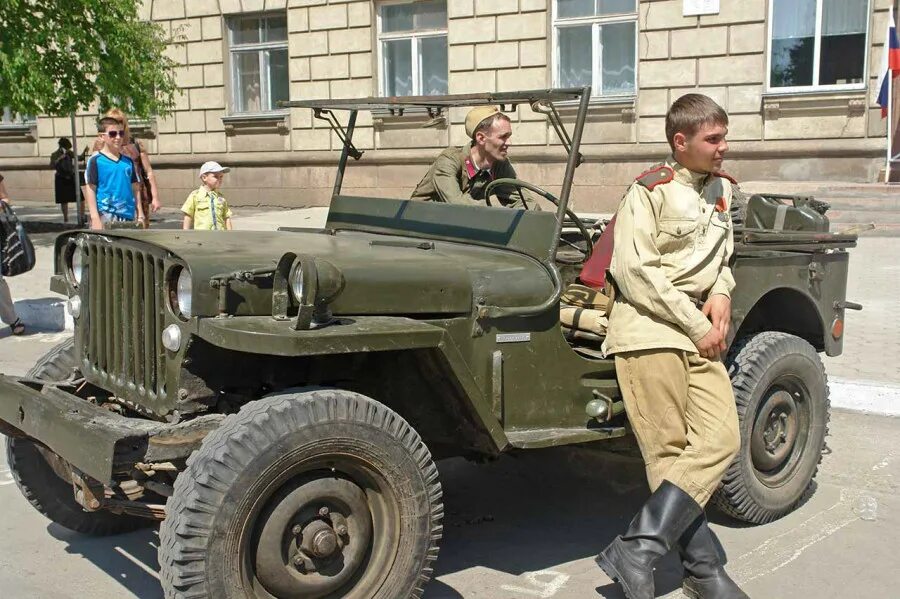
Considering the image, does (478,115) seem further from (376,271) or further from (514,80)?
(514,80)

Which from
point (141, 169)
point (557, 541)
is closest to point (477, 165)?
point (557, 541)

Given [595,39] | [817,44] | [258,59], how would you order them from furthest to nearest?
[258,59] → [595,39] → [817,44]

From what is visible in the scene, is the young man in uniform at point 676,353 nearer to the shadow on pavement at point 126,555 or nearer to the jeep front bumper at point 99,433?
the jeep front bumper at point 99,433

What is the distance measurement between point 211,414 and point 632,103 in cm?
1382

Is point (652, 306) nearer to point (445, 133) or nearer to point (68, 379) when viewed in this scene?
point (68, 379)

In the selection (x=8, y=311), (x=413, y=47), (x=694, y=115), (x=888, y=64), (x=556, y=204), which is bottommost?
(x=8, y=311)

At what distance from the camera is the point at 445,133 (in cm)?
1777

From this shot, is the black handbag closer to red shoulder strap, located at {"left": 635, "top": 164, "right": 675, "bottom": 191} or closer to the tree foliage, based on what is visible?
the tree foliage

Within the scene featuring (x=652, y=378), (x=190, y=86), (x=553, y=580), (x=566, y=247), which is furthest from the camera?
(x=190, y=86)

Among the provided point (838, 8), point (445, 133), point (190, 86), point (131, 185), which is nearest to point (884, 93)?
point (838, 8)

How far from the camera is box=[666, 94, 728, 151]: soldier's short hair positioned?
12.3 feet

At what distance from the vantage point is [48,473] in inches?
168

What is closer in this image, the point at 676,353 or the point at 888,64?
the point at 676,353

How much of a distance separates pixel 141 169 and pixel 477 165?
4691mm
